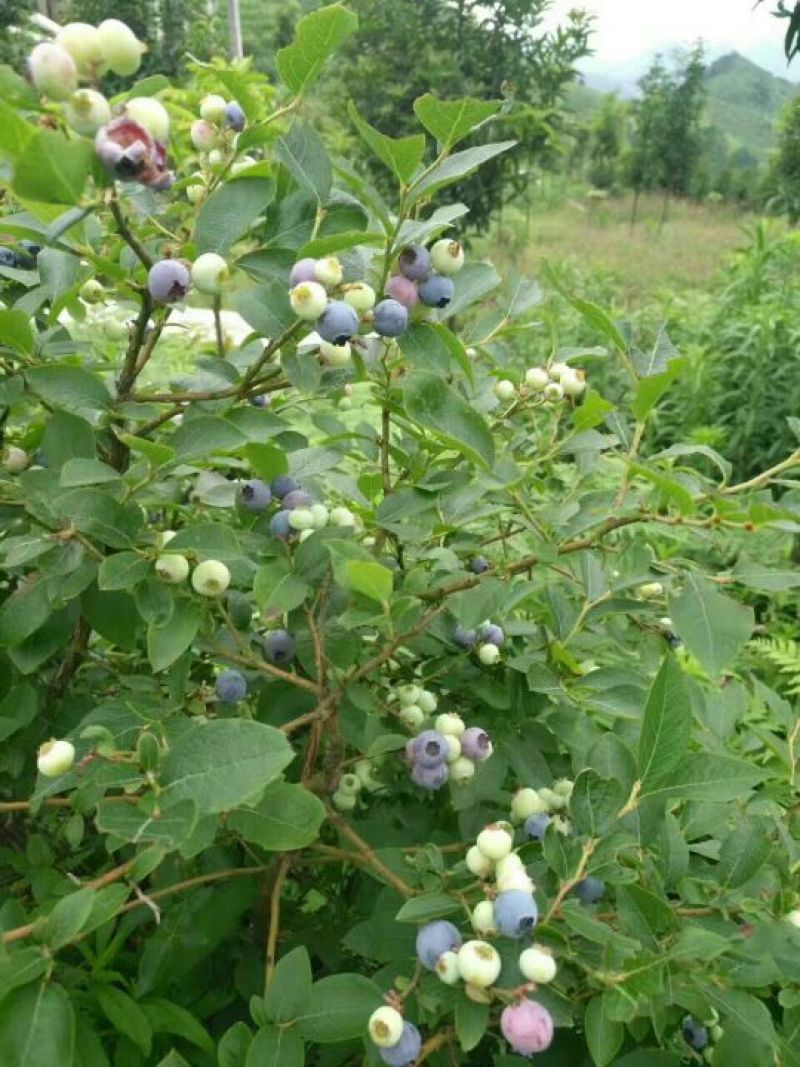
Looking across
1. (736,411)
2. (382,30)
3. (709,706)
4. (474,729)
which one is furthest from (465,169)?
(382,30)

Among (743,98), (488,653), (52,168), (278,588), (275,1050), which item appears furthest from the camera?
(743,98)

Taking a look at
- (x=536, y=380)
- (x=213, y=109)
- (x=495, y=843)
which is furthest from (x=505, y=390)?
(x=495, y=843)

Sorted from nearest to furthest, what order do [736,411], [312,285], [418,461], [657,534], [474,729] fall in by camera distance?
[312,285]
[474,729]
[418,461]
[657,534]
[736,411]

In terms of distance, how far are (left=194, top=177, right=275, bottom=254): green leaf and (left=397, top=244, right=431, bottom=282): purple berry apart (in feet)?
0.34

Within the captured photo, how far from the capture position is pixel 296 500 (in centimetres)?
76

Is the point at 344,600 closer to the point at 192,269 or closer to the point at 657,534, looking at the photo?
the point at 192,269

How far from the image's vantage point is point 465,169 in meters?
0.63

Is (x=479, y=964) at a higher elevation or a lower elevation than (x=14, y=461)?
lower

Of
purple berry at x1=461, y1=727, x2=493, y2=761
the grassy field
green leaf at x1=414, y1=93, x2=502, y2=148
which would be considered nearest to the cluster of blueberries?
purple berry at x1=461, y1=727, x2=493, y2=761

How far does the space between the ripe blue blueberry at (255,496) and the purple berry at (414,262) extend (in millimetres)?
220

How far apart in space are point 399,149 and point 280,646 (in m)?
0.40

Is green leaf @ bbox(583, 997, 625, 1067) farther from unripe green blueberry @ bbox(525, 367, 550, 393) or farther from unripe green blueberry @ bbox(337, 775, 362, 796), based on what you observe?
unripe green blueberry @ bbox(525, 367, 550, 393)

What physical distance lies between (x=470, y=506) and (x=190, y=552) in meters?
0.24

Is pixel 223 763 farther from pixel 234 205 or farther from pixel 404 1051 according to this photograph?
pixel 234 205
